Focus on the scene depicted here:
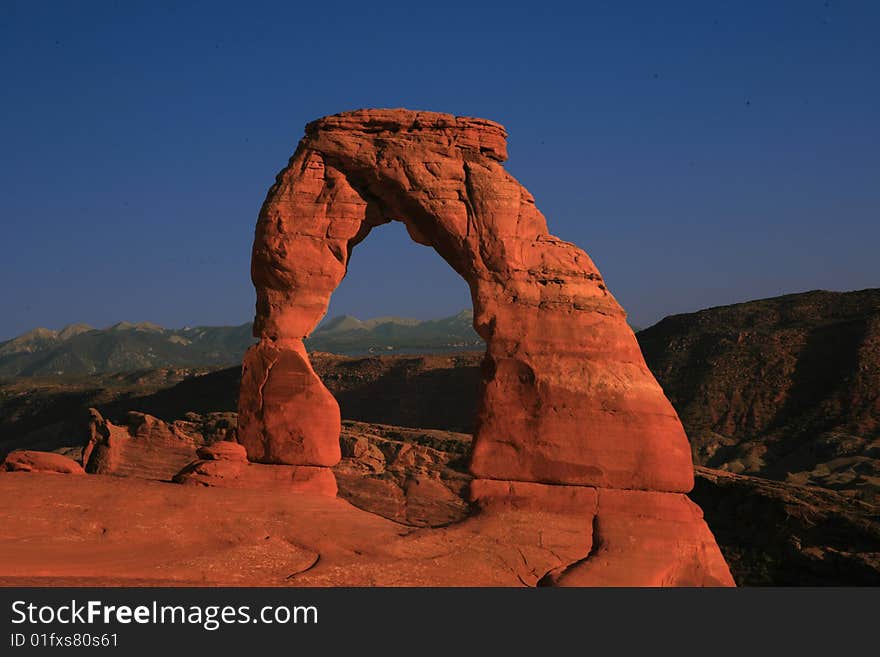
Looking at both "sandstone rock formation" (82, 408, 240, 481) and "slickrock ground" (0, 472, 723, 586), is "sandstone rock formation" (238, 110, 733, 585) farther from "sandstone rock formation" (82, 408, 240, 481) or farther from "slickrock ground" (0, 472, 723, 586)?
"sandstone rock formation" (82, 408, 240, 481)

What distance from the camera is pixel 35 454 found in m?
20.5

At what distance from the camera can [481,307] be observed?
821 inches

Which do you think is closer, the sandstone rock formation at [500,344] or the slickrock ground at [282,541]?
the slickrock ground at [282,541]

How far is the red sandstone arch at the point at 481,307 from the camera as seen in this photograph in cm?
1980

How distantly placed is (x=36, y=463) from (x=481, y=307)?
8580 millimetres

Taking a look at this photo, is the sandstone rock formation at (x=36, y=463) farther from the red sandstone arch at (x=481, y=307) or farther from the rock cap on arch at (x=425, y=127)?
the rock cap on arch at (x=425, y=127)

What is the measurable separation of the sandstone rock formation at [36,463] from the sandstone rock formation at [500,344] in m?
3.33

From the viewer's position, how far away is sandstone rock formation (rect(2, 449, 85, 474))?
66.3ft

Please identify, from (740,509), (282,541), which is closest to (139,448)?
→ (282,541)

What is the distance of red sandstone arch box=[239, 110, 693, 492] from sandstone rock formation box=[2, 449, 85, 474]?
332 cm

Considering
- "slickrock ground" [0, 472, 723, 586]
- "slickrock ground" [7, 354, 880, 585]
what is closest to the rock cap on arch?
"slickrock ground" [0, 472, 723, 586]

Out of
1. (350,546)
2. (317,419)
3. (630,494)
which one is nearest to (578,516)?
(630,494)

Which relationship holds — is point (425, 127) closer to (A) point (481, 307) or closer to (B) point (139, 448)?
(A) point (481, 307)

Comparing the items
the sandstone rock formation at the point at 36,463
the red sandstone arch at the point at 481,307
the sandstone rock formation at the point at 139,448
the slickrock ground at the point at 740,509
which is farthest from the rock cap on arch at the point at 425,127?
the sandstone rock formation at the point at 139,448
